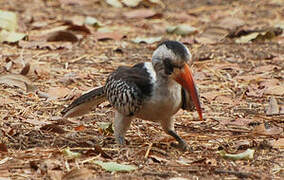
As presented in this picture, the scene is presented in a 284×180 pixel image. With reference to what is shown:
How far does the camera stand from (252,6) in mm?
10492

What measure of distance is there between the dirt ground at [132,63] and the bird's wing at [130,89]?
11.6 inches

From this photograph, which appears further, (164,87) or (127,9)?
(127,9)

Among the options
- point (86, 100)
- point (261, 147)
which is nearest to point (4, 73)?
point (86, 100)

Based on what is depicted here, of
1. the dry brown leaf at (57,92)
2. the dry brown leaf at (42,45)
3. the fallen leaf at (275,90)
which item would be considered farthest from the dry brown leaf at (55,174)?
the dry brown leaf at (42,45)

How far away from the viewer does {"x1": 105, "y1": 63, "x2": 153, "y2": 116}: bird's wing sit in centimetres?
446

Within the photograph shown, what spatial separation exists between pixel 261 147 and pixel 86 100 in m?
Result: 1.41

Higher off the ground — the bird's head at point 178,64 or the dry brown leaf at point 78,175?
the bird's head at point 178,64

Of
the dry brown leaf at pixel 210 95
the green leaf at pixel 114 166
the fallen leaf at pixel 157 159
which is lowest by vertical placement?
the dry brown leaf at pixel 210 95

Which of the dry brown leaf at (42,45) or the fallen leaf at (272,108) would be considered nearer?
the fallen leaf at (272,108)

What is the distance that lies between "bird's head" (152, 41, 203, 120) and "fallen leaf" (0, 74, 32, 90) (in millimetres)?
2063

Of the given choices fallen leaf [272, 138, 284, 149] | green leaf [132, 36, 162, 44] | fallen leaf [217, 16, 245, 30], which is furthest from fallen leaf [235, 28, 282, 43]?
fallen leaf [272, 138, 284, 149]

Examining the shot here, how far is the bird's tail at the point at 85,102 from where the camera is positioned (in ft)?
16.7

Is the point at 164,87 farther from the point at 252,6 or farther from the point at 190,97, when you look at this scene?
the point at 252,6

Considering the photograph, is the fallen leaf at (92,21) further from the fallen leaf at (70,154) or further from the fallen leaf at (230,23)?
the fallen leaf at (70,154)
